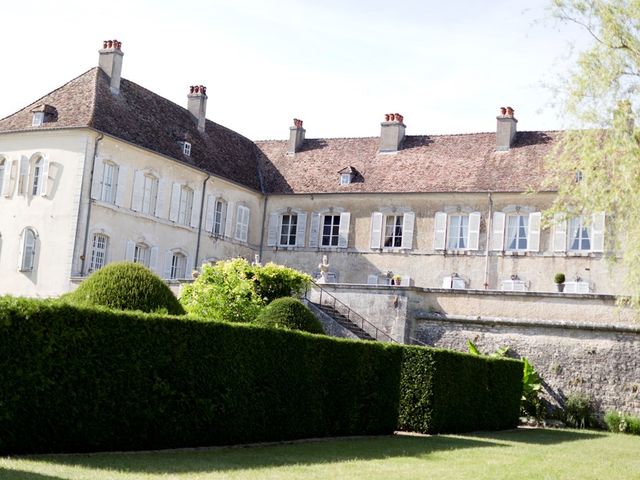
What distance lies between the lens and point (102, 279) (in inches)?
512

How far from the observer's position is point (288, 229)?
109 feet

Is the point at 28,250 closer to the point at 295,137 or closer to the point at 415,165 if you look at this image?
the point at 295,137

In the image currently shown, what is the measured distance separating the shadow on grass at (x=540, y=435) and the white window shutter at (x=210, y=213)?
1395 cm

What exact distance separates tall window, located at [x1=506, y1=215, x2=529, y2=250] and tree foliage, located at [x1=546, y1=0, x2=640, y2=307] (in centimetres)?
1298

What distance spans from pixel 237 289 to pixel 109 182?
8.76 m

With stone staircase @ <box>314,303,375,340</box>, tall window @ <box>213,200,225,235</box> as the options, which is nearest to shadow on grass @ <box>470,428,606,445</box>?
stone staircase @ <box>314,303,375,340</box>

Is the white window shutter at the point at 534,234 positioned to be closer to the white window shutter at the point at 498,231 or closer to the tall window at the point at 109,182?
the white window shutter at the point at 498,231

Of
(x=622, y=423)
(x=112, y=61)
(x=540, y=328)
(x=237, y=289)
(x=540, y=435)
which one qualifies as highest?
(x=112, y=61)

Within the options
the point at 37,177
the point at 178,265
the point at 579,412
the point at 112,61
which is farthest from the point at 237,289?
the point at 112,61

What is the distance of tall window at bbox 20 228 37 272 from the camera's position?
26.6 metres

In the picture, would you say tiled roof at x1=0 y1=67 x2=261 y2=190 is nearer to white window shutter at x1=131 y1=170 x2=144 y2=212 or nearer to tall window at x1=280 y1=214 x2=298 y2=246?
white window shutter at x1=131 y1=170 x2=144 y2=212

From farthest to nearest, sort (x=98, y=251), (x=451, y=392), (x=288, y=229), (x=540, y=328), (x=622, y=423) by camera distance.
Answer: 1. (x=288, y=229)
2. (x=98, y=251)
3. (x=540, y=328)
4. (x=622, y=423)
5. (x=451, y=392)

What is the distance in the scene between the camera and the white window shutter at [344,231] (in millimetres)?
31844

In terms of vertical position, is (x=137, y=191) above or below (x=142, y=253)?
above
